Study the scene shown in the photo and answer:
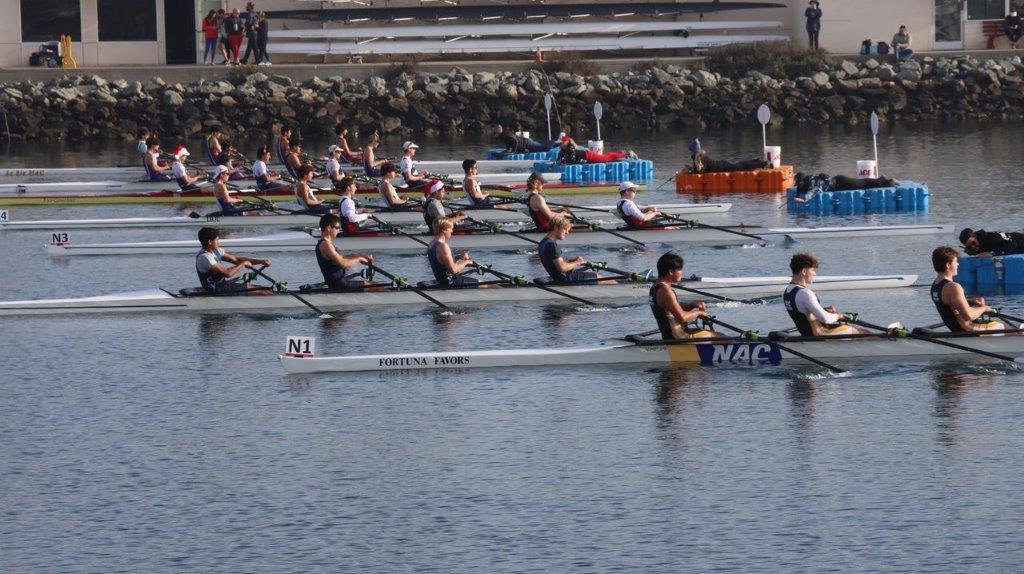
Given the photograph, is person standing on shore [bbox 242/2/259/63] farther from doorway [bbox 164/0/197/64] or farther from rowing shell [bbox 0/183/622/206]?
rowing shell [bbox 0/183/622/206]

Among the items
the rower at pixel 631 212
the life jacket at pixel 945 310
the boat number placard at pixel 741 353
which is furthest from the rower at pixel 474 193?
the life jacket at pixel 945 310

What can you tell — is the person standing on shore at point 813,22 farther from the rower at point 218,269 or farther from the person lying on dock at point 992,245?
the rower at point 218,269

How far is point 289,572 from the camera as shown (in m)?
16.4

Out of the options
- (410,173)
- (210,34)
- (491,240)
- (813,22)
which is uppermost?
(210,34)

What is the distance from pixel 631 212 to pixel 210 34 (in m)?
37.6

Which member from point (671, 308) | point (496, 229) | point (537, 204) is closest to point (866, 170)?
point (537, 204)

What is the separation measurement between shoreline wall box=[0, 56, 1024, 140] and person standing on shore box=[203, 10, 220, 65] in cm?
234

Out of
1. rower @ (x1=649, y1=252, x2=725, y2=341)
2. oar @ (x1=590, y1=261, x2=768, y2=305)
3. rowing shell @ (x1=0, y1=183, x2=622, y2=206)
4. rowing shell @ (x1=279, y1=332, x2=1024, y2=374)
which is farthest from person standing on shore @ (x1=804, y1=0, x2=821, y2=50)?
rower @ (x1=649, y1=252, x2=725, y2=341)

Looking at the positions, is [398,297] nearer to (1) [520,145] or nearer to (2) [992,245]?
(2) [992,245]

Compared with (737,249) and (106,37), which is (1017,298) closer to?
(737,249)

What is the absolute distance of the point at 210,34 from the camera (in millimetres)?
67875

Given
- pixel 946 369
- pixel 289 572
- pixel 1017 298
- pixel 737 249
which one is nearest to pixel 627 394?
pixel 946 369

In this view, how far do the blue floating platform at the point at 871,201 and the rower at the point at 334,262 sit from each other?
602 inches

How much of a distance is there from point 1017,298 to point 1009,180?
19.0 m
